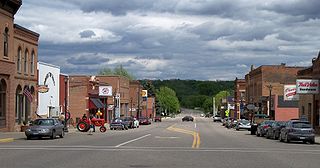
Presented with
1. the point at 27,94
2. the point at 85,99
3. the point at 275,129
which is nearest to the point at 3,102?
the point at 27,94

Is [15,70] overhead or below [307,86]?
overhead

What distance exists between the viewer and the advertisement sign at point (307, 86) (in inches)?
1938

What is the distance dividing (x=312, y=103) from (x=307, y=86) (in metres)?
4.90

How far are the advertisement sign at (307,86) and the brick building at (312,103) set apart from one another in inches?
73.7

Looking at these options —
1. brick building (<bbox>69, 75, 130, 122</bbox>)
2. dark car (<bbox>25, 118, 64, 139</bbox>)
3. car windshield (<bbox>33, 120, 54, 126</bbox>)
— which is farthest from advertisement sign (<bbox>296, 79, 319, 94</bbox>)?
brick building (<bbox>69, 75, 130, 122</bbox>)

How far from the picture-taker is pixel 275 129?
4281 centimetres

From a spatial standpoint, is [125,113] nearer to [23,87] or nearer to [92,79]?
[92,79]

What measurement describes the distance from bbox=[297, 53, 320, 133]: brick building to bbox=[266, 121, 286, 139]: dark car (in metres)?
7.47

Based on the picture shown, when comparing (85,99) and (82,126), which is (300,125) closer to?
(82,126)

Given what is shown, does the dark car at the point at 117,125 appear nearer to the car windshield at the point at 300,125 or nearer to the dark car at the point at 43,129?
the dark car at the point at 43,129

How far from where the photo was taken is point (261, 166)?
18875 millimetres

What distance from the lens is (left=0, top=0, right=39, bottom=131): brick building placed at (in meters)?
Result: 44.6

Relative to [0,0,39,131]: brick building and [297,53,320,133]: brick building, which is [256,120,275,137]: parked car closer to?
[297,53,320,133]: brick building

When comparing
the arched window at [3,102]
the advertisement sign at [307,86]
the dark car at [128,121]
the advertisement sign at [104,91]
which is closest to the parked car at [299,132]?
the advertisement sign at [307,86]
